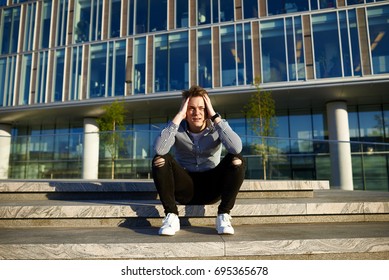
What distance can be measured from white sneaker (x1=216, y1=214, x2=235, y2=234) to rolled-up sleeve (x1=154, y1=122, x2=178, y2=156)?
0.82 m

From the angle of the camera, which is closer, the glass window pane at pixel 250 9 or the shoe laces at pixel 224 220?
the shoe laces at pixel 224 220

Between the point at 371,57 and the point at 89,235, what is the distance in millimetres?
15171

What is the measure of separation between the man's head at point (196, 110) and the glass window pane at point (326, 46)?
12645 millimetres

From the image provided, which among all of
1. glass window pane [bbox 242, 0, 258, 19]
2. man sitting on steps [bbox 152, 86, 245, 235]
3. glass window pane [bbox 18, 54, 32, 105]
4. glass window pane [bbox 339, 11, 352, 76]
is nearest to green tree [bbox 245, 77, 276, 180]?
glass window pane [bbox 339, 11, 352, 76]

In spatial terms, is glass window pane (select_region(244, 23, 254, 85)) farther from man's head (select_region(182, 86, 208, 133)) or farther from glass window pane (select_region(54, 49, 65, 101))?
man's head (select_region(182, 86, 208, 133))

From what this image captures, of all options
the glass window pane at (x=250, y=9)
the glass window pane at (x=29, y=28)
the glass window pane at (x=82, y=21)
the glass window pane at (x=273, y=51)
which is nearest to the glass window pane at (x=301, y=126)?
the glass window pane at (x=273, y=51)

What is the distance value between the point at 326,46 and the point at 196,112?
536 inches

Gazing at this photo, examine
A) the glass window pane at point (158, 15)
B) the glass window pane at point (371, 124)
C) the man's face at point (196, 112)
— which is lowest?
the man's face at point (196, 112)

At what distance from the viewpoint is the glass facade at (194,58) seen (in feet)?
37.0

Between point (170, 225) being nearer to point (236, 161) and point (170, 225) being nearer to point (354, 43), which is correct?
point (236, 161)

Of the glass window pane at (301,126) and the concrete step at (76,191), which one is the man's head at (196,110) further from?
the glass window pane at (301,126)

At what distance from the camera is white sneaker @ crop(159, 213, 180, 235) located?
7.95 feet
